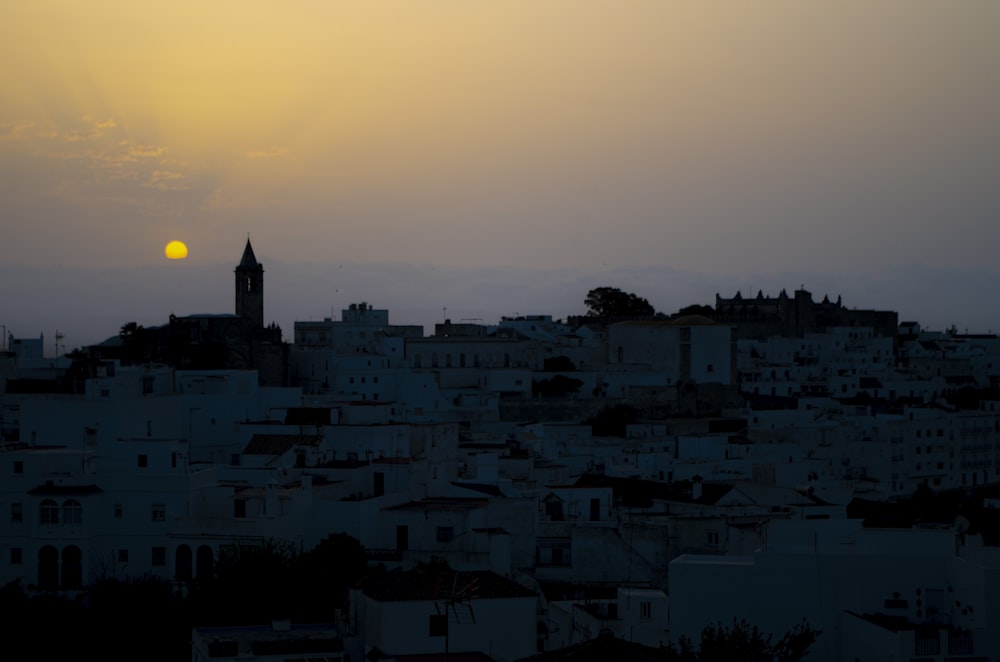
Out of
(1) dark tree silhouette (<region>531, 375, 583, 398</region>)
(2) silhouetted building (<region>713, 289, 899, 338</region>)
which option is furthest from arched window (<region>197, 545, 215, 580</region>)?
(2) silhouetted building (<region>713, 289, 899, 338</region>)

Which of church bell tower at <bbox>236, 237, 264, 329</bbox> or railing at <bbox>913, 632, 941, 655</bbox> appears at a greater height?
church bell tower at <bbox>236, 237, 264, 329</bbox>

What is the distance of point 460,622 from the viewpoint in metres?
22.4

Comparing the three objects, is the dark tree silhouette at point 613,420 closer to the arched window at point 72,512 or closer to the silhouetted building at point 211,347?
the silhouetted building at point 211,347

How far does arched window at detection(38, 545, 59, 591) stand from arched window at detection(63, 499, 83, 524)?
53 cm

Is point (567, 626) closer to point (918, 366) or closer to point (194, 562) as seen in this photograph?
point (194, 562)

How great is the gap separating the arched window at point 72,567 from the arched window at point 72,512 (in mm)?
433

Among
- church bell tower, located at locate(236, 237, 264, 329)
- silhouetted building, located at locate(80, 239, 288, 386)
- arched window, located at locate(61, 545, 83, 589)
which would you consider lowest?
arched window, located at locate(61, 545, 83, 589)

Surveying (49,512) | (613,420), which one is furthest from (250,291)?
(49,512)

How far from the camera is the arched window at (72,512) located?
2981 cm

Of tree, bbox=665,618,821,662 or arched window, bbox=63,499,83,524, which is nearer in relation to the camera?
tree, bbox=665,618,821,662

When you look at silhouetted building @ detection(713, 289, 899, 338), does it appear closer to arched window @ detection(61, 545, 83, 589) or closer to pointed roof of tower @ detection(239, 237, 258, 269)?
pointed roof of tower @ detection(239, 237, 258, 269)

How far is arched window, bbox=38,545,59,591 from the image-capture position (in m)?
29.4

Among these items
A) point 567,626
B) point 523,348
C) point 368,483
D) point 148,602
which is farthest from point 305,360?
point 567,626

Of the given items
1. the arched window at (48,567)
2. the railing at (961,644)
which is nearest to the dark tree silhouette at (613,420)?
the arched window at (48,567)
